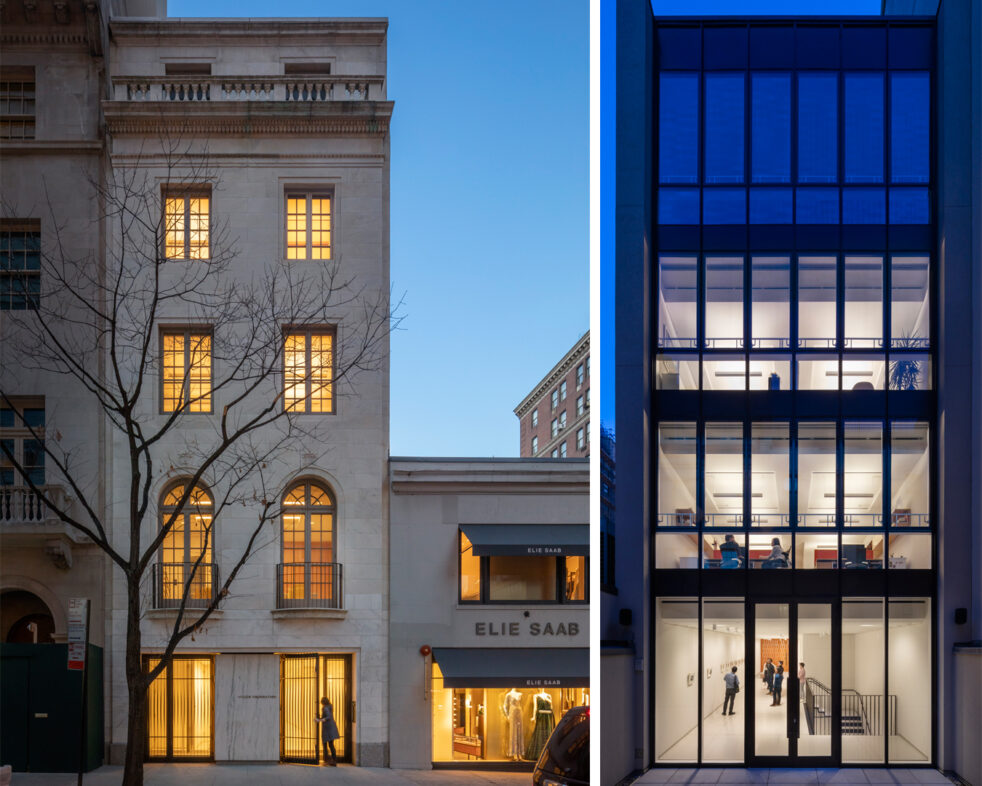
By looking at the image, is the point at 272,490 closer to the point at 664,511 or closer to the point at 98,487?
the point at 98,487

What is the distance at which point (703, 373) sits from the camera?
17031 millimetres

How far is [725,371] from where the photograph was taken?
17.1m

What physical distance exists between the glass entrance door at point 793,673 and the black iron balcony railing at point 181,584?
387 inches

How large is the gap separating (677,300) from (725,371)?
1392 millimetres

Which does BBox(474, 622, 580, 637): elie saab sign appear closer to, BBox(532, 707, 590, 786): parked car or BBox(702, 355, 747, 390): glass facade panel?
BBox(702, 355, 747, 390): glass facade panel

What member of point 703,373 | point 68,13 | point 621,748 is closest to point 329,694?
point 621,748

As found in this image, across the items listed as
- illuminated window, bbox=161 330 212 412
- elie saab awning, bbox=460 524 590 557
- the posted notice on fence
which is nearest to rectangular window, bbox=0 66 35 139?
illuminated window, bbox=161 330 212 412

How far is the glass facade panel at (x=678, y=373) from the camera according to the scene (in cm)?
1700

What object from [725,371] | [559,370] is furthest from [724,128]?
[559,370]

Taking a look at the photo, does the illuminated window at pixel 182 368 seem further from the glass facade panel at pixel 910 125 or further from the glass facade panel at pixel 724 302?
the glass facade panel at pixel 910 125

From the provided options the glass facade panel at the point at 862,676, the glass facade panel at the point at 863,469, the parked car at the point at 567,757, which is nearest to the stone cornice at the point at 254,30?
the glass facade panel at the point at 863,469

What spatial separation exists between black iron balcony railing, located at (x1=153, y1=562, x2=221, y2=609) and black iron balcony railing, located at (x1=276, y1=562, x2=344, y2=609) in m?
1.22

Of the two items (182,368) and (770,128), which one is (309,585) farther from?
(770,128)

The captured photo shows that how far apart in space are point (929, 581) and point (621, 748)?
5.86m
